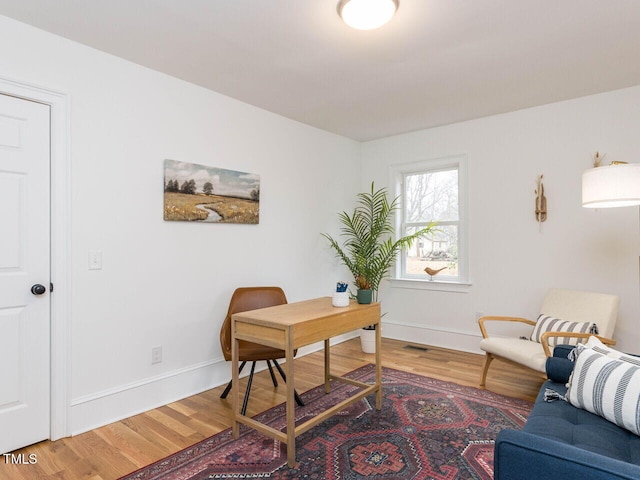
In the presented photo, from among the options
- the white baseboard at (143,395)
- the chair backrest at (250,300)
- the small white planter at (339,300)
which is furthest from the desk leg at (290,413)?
the white baseboard at (143,395)

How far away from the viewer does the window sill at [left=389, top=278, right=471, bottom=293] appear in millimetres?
4222

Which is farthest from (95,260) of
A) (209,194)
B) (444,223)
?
(444,223)

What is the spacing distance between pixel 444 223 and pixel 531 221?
2.94 ft

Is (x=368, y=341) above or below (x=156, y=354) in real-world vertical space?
below

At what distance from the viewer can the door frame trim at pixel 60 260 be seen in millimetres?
2369

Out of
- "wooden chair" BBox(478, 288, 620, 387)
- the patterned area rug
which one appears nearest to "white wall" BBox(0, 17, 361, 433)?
the patterned area rug

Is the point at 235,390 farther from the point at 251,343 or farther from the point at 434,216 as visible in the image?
the point at 434,216

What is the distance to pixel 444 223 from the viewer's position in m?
4.40

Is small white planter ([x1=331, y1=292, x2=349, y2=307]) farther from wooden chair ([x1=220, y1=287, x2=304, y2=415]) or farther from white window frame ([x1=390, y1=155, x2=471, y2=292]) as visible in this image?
white window frame ([x1=390, y1=155, x2=471, y2=292])

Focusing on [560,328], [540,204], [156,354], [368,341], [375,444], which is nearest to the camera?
[375,444]

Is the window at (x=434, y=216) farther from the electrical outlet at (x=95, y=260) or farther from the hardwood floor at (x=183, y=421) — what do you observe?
the electrical outlet at (x=95, y=260)

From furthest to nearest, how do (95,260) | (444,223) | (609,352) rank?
(444,223)
(95,260)
(609,352)

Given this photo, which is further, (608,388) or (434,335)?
(434,335)

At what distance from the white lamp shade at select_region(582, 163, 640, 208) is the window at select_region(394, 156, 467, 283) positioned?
181 centimetres
